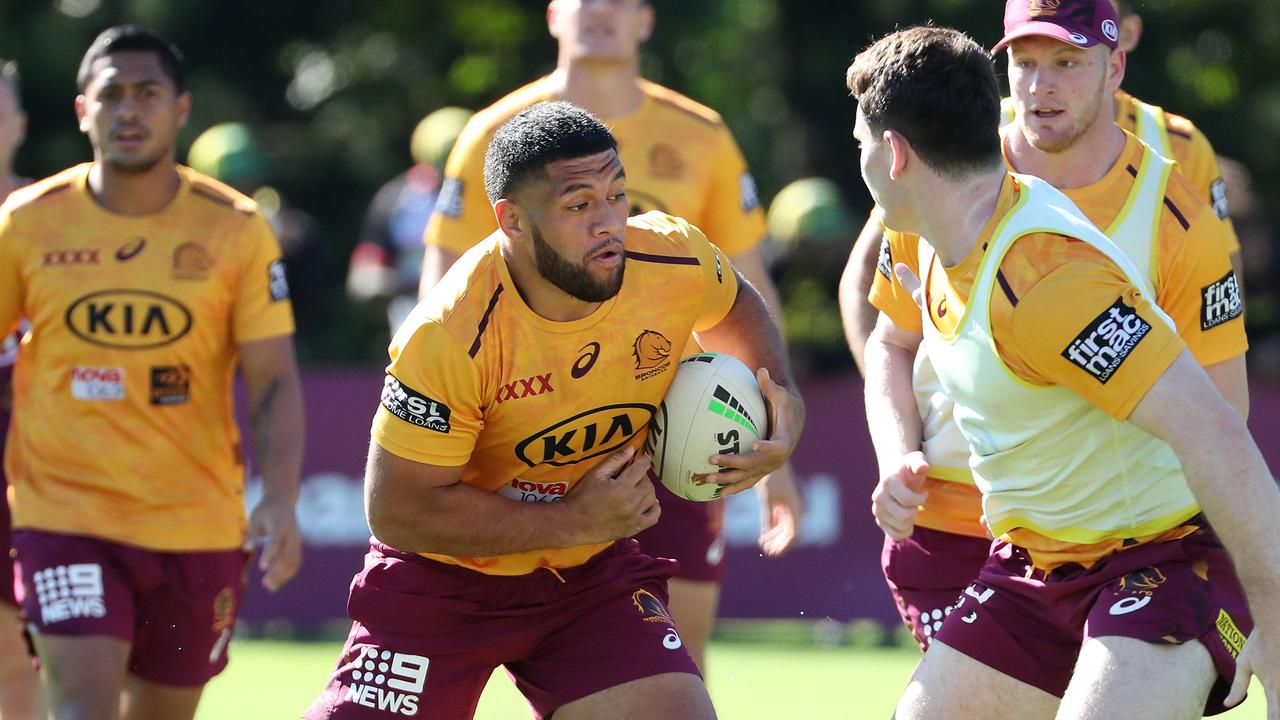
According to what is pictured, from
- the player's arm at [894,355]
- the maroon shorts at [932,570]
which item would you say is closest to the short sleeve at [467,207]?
the player's arm at [894,355]

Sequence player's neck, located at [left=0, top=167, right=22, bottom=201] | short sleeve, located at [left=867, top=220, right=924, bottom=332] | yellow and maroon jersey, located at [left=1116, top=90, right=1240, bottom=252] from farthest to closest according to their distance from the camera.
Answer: player's neck, located at [left=0, top=167, right=22, bottom=201]
yellow and maroon jersey, located at [left=1116, top=90, right=1240, bottom=252]
short sleeve, located at [left=867, top=220, right=924, bottom=332]

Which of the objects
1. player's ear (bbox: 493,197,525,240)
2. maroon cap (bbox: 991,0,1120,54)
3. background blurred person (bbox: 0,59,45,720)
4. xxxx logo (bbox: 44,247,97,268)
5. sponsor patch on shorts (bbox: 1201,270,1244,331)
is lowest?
background blurred person (bbox: 0,59,45,720)

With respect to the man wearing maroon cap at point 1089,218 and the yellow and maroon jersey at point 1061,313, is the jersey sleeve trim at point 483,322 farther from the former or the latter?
the yellow and maroon jersey at point 1061,313

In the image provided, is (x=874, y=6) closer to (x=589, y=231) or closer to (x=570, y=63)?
(x=570, y=63)

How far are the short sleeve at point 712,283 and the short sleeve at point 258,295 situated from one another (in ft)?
6.28

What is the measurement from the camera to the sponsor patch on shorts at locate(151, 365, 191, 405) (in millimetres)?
6449

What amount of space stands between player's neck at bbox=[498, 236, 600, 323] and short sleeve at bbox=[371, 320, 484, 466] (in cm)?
30

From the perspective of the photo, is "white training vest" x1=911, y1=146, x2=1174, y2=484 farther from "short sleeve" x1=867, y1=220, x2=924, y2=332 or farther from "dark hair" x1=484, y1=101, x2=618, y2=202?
"dark hair" x1=484, y1=101, x2=618, y2=202

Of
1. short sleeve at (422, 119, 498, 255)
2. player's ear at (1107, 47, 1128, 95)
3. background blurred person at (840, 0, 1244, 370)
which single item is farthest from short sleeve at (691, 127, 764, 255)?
player's ear at (1107, 47, 1128, 95)

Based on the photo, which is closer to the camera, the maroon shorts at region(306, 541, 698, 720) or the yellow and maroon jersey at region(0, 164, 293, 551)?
the maroon shorts at region(306, 541, 698, 720)

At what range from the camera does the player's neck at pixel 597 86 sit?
717 cm

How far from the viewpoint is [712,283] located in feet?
17.4

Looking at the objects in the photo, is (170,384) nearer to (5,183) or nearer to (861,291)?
(5,183)

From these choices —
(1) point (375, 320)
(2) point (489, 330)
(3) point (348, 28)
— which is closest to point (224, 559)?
(2) point (489, 330)
